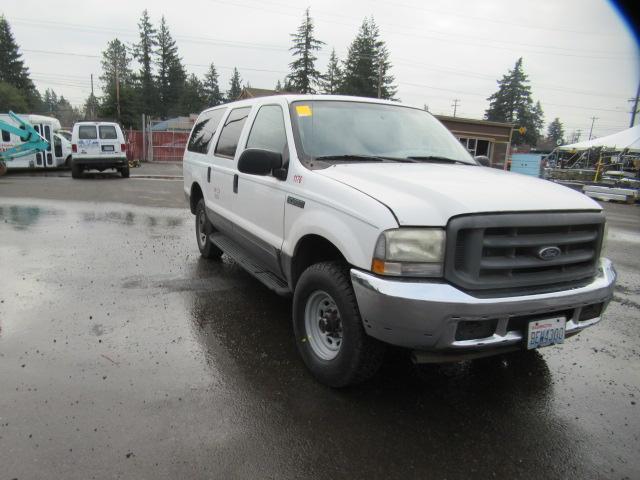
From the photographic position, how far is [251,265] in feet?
14.9

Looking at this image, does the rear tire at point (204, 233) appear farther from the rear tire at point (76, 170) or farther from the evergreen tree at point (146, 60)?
the evergreen tree at point (146, 60)

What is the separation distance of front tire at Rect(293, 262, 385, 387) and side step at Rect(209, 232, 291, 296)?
18.6 inches

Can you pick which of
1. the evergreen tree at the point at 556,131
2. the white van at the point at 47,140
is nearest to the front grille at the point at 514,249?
the white van at the point at 47,140

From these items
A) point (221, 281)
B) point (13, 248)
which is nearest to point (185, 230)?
point (13, 248)

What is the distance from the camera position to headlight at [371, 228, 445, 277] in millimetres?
2594

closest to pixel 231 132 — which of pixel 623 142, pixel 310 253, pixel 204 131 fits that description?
pixel 204 131

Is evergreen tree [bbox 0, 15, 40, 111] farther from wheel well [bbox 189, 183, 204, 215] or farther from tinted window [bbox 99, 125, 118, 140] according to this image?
wheel well [bbox 189, 183, 204, 215]

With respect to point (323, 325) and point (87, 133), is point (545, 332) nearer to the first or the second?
point (323, 325)

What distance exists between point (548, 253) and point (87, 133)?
17715 mm

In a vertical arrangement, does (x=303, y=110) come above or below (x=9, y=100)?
below

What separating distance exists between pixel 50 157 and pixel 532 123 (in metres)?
83.4

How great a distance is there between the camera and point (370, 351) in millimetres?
2902

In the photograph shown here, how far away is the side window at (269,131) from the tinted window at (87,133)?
1471 centimetres

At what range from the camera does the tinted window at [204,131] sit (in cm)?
602
